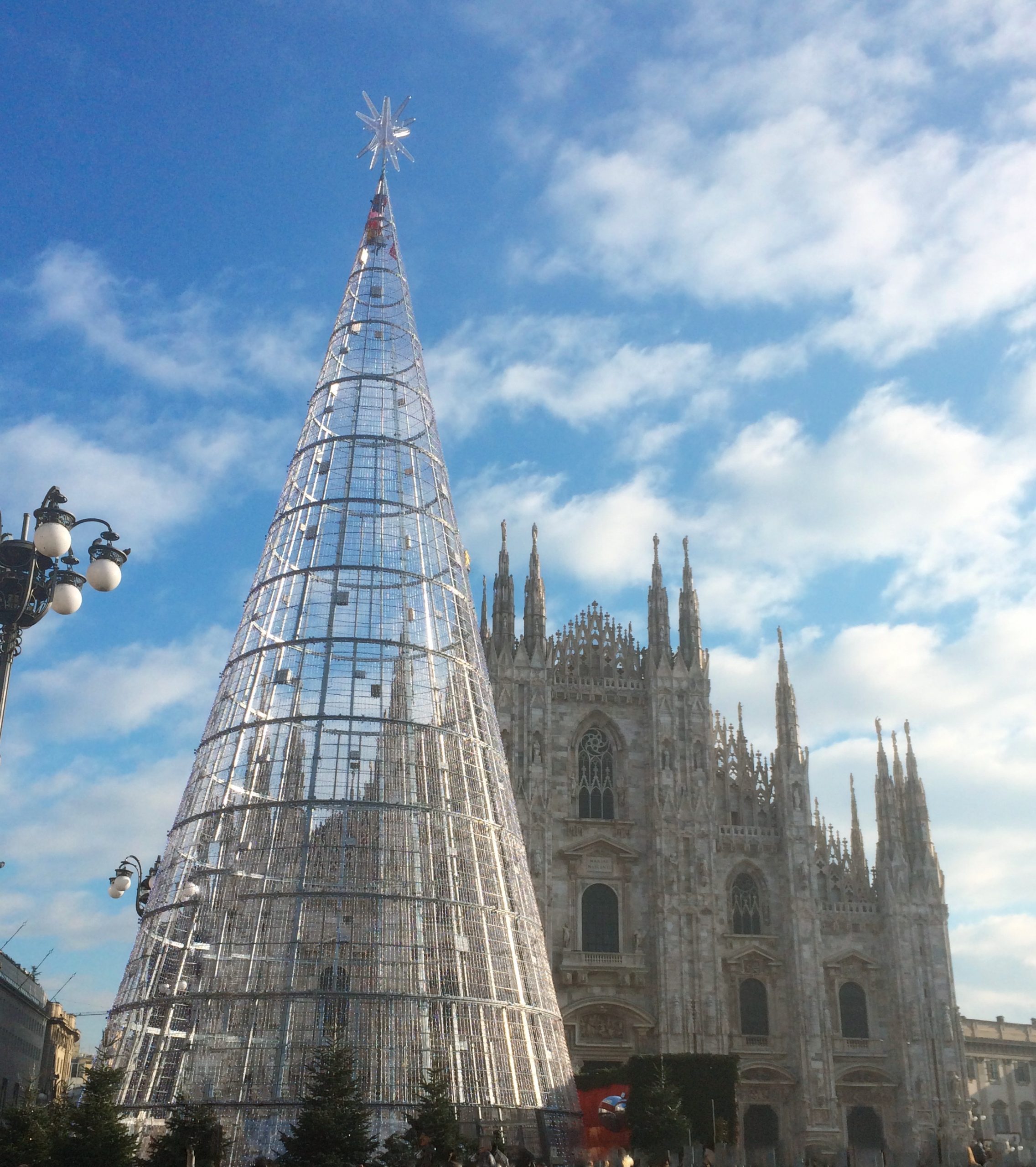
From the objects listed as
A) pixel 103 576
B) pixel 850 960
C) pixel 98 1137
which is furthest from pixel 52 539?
pixel 850 960

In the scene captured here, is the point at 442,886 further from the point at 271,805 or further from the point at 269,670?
the point at 269,670

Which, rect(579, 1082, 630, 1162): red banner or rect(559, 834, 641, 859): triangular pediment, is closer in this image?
rect(579, 1082, 630, 1162): red banner

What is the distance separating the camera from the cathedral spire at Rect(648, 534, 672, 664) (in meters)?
48.8

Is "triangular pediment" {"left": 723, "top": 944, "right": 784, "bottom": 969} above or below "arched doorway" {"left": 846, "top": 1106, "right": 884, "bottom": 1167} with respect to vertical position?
above

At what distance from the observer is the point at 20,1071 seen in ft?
145

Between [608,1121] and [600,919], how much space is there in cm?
854

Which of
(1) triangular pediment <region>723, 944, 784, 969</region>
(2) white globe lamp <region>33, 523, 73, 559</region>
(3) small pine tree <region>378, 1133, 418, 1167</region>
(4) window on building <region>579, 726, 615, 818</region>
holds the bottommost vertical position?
(3) small pine tree <region>378, 1133, 418, 1167</region>

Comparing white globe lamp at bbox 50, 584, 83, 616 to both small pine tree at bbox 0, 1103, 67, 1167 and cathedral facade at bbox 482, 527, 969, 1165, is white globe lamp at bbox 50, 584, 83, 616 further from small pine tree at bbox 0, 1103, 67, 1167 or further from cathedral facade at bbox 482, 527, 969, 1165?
cathedral facade at bbox 482, 527, 969, 1165

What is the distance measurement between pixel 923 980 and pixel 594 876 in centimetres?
1277

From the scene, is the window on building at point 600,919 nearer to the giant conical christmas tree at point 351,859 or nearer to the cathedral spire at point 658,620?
the cathedral spire at point 658,620

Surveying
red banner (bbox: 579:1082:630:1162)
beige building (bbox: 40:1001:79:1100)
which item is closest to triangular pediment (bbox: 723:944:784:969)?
red banner (bbox: 579:1082:630:1162)

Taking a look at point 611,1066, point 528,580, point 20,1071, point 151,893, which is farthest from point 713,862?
point 151,893

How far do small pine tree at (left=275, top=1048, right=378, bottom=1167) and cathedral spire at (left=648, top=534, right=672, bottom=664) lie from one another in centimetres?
3323

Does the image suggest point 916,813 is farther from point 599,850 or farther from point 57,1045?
point 57,1045
